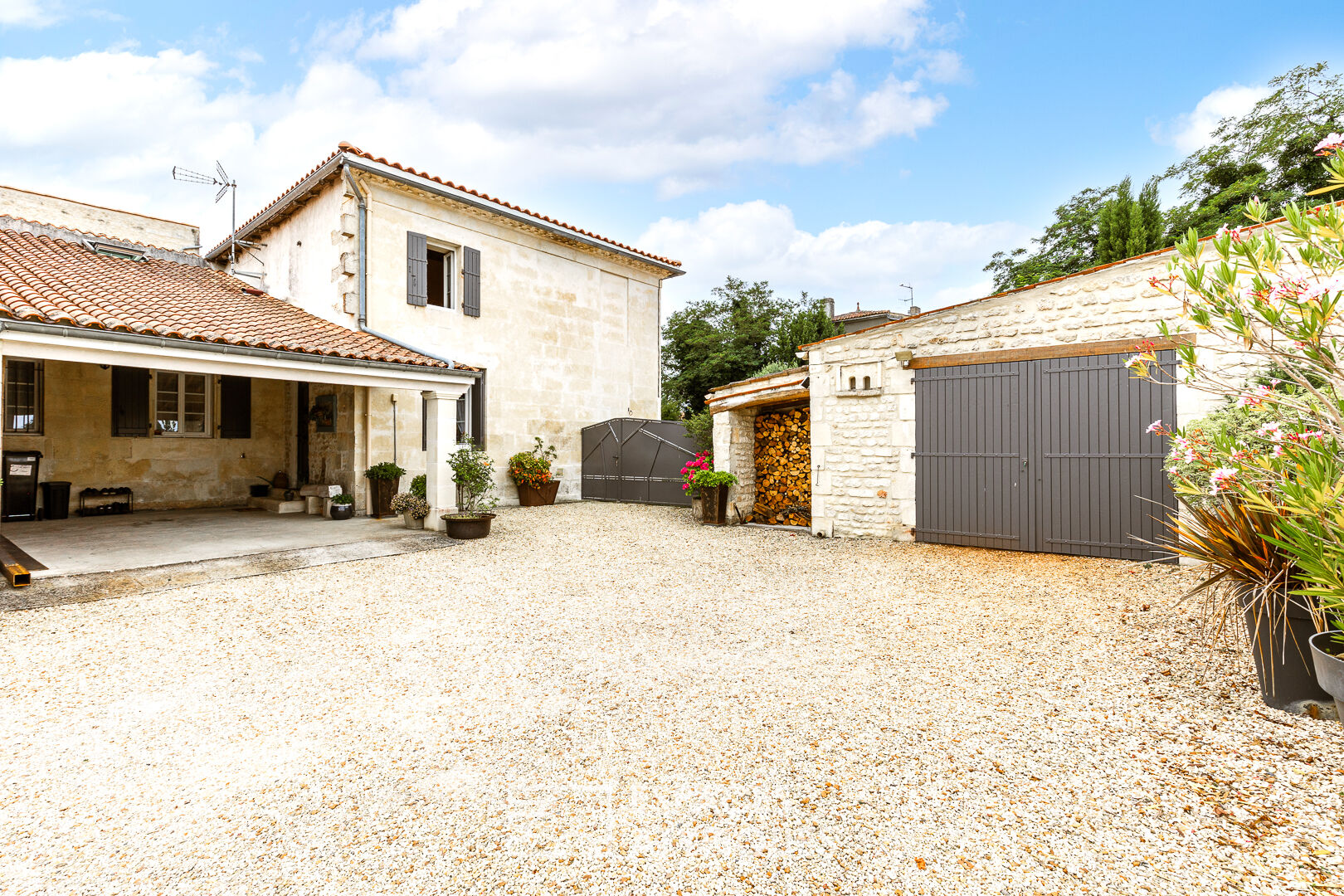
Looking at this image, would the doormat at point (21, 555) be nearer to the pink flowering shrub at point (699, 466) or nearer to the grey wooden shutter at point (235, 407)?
the grey wooden shutter at point (235, 407)

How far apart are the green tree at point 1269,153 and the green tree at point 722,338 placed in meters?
10.5

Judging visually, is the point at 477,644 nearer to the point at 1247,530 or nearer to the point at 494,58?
the point at 1247,530

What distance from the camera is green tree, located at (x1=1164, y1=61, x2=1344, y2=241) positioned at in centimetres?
1553

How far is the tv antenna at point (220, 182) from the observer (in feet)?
35.2

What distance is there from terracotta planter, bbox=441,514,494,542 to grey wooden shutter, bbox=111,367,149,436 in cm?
611

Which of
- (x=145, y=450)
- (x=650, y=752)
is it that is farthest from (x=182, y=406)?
(x=650, y=752)

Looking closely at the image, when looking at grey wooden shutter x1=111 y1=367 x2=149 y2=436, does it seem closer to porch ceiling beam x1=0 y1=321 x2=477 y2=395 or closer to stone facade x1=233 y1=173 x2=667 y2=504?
stone facade x1=233 y1=173 x2=667 y2=504

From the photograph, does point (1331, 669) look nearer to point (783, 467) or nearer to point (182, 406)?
point (783, 467)

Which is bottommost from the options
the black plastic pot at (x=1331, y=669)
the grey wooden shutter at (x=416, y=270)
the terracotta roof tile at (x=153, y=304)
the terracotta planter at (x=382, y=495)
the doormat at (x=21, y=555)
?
the doormat at (x=21, y=555)

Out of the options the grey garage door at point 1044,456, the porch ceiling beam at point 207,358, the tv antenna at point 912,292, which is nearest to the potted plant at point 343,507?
the porch ceiling beam at point 207,358

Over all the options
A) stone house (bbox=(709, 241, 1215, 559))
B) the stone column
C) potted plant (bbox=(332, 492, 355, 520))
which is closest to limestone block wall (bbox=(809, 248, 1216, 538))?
stone house (bbox=(709, 241, 1215, 559))

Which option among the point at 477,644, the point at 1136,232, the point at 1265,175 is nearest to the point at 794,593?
the point at 477,644

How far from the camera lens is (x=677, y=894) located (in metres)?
1.75

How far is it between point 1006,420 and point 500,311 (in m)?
8.62
